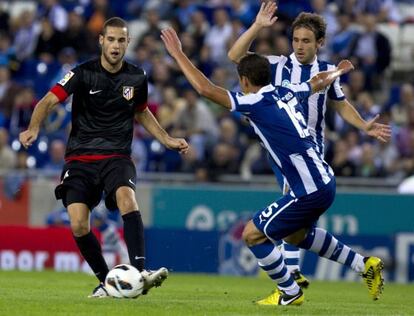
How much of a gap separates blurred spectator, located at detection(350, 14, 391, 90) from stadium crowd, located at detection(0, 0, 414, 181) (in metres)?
0.02

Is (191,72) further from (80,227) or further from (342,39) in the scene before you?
(342,39)

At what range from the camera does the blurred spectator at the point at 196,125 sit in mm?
21000

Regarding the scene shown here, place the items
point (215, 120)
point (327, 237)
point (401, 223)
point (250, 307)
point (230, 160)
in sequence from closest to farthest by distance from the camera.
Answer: point (250, 307) < point (327, 237) < point (401, 223) < point (230, 160) < point (215, 120)

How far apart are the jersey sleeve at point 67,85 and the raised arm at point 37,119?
0.21ft

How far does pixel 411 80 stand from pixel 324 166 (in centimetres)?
1182

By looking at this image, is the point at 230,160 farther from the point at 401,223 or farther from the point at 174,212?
Result: the point at 401,223

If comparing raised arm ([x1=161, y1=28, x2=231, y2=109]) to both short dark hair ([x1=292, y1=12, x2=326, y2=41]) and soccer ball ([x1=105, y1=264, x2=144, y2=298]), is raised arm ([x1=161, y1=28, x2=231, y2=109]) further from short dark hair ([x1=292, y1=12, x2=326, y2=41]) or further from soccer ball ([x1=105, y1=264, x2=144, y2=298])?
short dark hair ([x1=292, y1=12, x2=326, y2=41])

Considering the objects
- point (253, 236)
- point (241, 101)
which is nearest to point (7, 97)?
point (253, 236)

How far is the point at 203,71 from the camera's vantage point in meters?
22.4

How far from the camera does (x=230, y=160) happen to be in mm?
20359

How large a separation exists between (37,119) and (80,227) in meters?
1.03

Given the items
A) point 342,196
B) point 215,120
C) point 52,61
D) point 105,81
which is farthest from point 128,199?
point 52,61

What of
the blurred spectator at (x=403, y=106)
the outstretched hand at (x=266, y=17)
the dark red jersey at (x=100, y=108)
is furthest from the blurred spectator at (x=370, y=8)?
the dark red jersey at (x=100, y=108)

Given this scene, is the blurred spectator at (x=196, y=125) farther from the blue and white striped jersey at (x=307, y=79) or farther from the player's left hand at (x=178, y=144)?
the player's left hand at (x=178, y=144)
